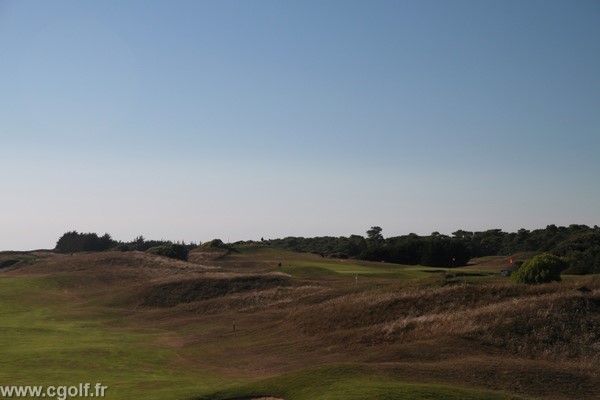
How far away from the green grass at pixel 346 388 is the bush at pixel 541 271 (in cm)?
2287

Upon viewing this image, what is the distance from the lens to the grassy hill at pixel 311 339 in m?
28.6

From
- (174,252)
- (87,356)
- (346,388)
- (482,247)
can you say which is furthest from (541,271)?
(482,247)

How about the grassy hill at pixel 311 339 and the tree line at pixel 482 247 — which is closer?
the grassy hill at pixel 311 339

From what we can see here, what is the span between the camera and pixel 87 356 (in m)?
40.2

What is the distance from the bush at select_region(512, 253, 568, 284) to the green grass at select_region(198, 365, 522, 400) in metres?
22.9

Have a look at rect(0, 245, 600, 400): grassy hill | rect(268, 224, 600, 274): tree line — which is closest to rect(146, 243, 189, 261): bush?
rect(268, 224, 600, 274): tree line

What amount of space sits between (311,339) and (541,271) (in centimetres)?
1804

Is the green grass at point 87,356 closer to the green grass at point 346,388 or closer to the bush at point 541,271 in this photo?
the green grass at point 346,388

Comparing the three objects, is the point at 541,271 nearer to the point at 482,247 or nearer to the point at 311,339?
the point at 311,339

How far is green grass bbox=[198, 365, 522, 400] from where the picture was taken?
2488 centimetres

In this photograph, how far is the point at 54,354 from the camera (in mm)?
40312

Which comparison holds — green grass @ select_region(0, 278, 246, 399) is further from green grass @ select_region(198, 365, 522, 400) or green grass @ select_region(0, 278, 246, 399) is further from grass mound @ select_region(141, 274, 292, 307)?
grass mound @ select_region(141, 274, 292, 307)

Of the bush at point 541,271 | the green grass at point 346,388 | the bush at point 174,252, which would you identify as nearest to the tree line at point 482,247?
the bush at point 541,271

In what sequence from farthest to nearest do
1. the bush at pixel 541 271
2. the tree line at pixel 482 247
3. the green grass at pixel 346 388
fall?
the tree line at pixel 482 247, the bush at pixel 541 271, the green grass at pixel 346 388
